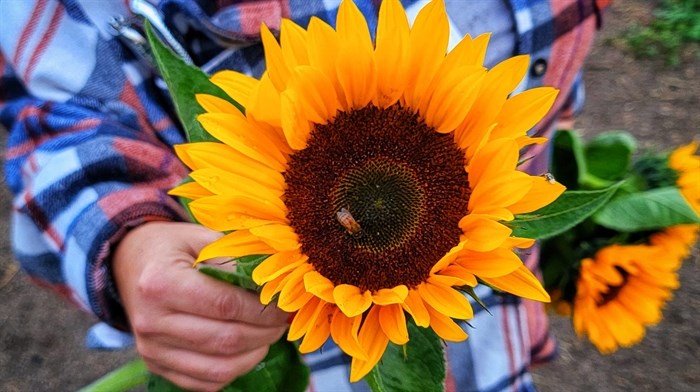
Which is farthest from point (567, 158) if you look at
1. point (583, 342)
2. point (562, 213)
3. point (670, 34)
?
point (670, 34)

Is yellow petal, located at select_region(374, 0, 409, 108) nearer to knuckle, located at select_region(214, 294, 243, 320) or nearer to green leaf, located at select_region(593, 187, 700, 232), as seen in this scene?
knuckle, located at select_region(214, 294, 243, 320)


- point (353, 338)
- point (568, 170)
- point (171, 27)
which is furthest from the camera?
point (568, 170)

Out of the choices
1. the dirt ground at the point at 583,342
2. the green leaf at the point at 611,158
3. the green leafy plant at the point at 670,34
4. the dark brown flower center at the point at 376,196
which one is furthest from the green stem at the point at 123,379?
the green leafy plant at the point at 670,34

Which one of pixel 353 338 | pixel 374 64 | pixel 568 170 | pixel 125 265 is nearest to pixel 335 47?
pixel 374 64

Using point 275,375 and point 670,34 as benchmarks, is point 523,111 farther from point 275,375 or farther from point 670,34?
point 670,34

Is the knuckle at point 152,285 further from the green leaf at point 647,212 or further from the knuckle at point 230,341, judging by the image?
the green leaf at point 647,212

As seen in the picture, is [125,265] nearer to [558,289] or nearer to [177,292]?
[177,292]

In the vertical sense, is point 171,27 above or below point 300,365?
above
